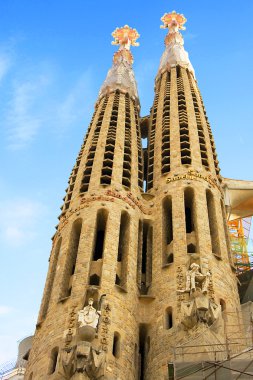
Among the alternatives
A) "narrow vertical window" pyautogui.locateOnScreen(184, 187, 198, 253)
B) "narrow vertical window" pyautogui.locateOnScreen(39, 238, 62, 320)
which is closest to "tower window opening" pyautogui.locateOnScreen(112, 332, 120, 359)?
"narrow vertical window" pyautogui.locateOnScreen(39, 238, 62, 320)

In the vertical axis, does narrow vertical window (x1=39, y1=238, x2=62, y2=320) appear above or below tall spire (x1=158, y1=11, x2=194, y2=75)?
below

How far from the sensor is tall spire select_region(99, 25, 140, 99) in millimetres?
50656

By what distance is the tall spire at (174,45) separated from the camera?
2105 inches

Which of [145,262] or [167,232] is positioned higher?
[167,232]

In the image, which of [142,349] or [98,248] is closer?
[142,349]

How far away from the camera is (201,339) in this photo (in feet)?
79.5

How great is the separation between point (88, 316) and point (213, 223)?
10.7 m

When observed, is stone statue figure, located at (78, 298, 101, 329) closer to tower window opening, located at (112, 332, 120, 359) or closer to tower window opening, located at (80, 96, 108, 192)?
tower window opening, located at (112, 332, 120, 359)

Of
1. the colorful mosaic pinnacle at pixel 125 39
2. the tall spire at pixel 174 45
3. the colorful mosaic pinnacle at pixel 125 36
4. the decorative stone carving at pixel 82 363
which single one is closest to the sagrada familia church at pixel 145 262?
the decorative stone carving at pixel 82 363

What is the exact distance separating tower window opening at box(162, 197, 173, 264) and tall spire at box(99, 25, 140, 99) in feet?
53.8

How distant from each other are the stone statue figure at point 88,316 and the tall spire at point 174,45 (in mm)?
30808

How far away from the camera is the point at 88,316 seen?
2580 centimetres

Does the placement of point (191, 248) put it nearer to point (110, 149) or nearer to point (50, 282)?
point (50, 282)

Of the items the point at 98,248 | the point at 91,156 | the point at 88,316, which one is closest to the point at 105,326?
the point at 88,316
